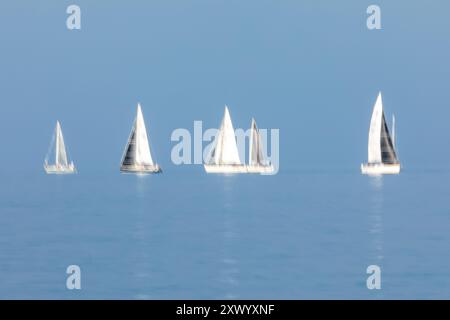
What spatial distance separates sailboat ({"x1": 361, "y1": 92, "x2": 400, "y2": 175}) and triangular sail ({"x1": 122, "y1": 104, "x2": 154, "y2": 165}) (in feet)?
77.0

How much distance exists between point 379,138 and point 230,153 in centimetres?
1926

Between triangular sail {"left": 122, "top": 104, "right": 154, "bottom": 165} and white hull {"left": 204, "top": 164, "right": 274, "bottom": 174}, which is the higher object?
Answer: triangular sail {"left": 122, "top": 104, "right": 154, "bottom": 165}

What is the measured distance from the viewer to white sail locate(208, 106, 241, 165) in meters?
108

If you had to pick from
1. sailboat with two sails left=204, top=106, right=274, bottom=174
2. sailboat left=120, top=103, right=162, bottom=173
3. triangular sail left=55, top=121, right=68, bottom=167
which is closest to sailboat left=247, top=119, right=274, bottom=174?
sailboat with two sails left=204, top=106, right=274, bottom=174

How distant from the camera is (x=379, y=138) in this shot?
323 ft

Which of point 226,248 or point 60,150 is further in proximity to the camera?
point 60,150

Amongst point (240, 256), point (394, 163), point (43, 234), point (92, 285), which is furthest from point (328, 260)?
point (394, 163)

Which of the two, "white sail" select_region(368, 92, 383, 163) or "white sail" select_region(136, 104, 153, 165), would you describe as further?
"white sail" select_region(136, 104, 153, 165)

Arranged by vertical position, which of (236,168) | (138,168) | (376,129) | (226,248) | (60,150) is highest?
(376,129)

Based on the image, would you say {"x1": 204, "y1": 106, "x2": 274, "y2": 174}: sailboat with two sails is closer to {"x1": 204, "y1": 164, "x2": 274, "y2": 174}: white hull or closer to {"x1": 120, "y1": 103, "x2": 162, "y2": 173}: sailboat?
{"x1": 204, "y1": 164, "x2": 274, "y2": 174}: white hull

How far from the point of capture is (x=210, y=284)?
3331 cm

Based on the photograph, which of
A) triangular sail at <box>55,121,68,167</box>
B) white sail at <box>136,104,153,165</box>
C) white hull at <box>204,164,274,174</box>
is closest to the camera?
white sail at <box>136,104,153,165</box>

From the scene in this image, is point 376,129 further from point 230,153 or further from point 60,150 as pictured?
point 60,150

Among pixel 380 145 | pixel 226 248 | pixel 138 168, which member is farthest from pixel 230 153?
pixel 226 248
